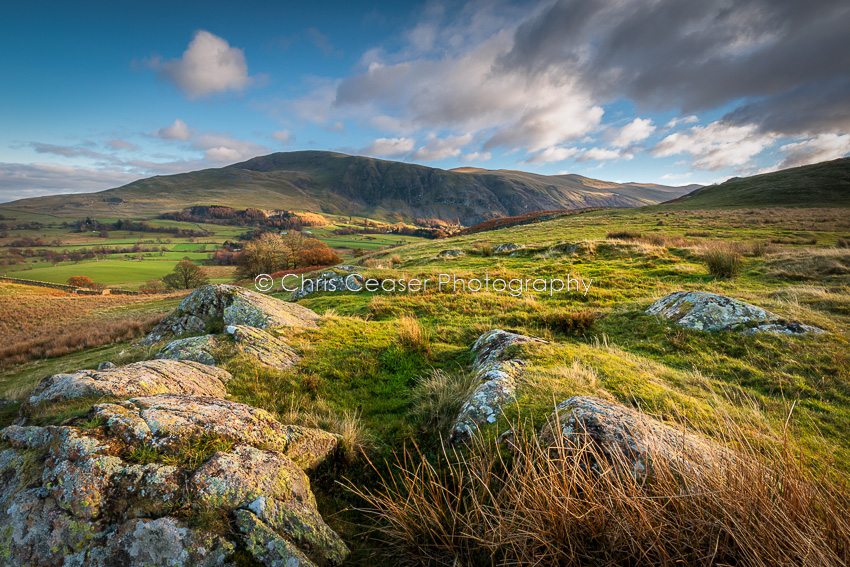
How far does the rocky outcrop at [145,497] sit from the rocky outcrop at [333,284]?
13608mm

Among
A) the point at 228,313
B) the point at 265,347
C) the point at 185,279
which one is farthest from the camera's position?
the point at 185,279

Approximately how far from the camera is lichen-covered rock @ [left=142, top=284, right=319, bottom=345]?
8586 millimetres

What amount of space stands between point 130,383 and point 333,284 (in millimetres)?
13541

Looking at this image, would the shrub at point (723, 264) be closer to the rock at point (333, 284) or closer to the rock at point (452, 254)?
the rock at point (452, 254)

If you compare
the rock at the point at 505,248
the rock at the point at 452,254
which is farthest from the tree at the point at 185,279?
the rock at the point at 505,248

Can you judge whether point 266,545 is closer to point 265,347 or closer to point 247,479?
point 247,479

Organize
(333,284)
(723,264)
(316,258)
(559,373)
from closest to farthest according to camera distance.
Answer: (559,373), (723,264), (333,284), (316,258)

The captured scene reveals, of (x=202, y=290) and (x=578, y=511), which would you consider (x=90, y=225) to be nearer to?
(x=202, y=290)

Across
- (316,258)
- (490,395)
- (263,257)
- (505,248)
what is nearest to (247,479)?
(490,395)

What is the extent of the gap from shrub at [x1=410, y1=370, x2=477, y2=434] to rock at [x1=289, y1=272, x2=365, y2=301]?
38.2 ft

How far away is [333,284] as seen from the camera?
56.8ft

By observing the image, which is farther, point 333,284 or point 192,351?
point 333,284

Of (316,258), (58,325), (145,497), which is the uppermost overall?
(145,497)

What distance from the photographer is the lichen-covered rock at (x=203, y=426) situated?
2.81m
